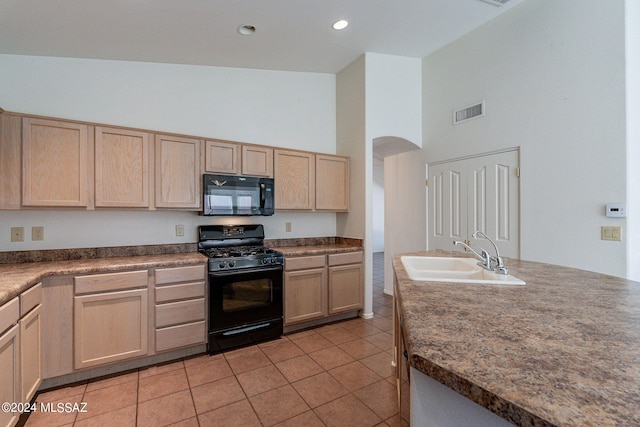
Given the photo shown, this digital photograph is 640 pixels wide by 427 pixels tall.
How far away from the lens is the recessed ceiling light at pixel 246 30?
274 cm

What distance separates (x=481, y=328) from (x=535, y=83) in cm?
297

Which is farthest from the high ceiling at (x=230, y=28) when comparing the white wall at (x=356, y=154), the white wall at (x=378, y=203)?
the white wall at (x=378, y=203)

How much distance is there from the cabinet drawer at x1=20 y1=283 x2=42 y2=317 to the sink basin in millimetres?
2308

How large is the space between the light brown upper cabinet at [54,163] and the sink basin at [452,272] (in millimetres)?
2649

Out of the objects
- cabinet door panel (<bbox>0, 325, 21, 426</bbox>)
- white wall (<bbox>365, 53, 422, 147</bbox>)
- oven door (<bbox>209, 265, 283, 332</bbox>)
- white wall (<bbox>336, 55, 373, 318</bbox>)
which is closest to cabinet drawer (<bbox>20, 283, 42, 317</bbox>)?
cabinet door panel (<bbox>0, 325, 21, 426</bbox>)

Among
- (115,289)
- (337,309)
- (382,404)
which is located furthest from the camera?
(337,309)

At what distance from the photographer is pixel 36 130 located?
7.30ft

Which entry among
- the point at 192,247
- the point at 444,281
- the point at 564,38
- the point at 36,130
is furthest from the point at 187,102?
the point at 564,38

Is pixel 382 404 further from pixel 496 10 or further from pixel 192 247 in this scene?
pixel 496 10

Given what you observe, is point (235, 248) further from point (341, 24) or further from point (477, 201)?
point (477, 201)

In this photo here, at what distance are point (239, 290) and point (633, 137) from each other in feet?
11.6

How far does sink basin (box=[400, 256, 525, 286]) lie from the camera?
1.41 m

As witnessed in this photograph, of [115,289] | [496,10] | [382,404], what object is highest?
[496,10]

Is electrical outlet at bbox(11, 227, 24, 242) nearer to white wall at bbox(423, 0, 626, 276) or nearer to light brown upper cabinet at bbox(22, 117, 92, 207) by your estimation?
light brown upper cabinet at bbox(22, 117, 92, 207)
